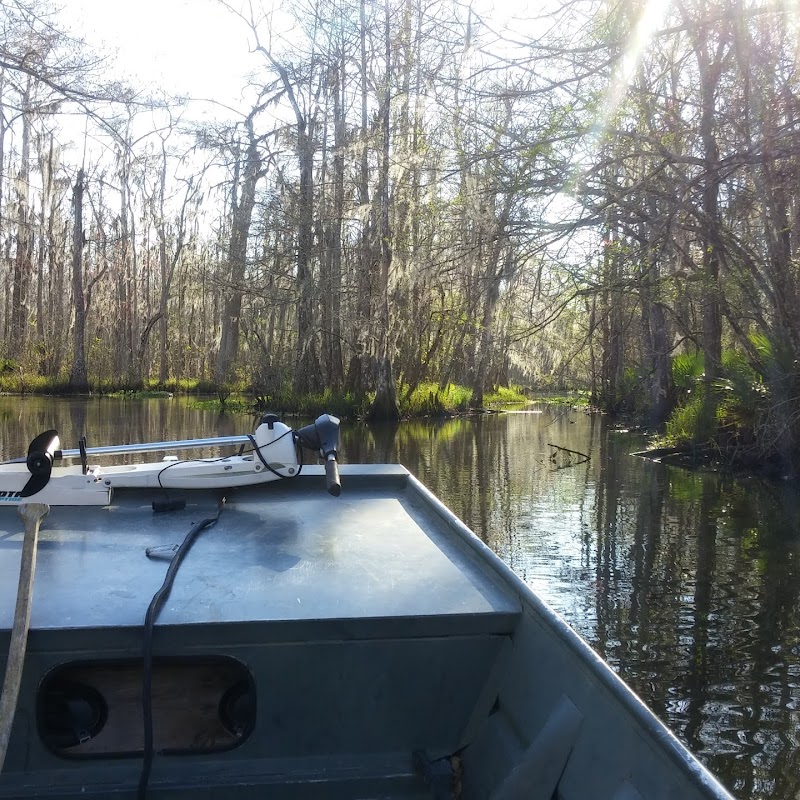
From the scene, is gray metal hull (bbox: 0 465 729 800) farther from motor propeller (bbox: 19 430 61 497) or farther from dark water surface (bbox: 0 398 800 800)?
dark water surface (bbox: 0 398 800 800)

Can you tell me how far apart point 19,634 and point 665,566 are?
5.68 meters

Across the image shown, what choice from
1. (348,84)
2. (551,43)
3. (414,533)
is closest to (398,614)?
(414,533)

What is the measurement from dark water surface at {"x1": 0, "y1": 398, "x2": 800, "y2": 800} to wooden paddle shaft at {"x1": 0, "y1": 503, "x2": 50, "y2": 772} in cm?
273

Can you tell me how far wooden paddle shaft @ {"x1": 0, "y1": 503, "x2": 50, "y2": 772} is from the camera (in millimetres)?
1940

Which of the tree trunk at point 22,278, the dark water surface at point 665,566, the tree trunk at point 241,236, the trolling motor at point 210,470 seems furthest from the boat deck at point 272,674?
the tree trunk at point 22,278

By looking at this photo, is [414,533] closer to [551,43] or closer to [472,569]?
[472,569]

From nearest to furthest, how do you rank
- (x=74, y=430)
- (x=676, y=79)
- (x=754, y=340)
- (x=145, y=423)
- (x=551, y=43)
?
1. (x=551, y=43)
2. (x=676, y=79)
3. (x=754, y=340)
4. (x=74, y=430)
5. (x=145, y=423)

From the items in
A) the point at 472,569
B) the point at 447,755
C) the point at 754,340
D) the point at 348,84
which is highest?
the point at 348,84

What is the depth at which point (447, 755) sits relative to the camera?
99.2 inches

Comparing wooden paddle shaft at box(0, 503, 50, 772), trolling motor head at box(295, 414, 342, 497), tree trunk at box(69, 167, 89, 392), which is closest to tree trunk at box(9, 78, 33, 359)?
tree trunk at box(69, 167, 89, 392)

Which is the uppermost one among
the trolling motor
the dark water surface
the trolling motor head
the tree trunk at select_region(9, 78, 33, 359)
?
the tree trunk at select_region(9, 78, 33, 359)

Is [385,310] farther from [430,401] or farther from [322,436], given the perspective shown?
[322,436]

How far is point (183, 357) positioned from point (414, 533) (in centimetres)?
4198

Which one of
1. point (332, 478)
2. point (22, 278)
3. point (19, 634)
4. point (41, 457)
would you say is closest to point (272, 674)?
point (19, 634)
